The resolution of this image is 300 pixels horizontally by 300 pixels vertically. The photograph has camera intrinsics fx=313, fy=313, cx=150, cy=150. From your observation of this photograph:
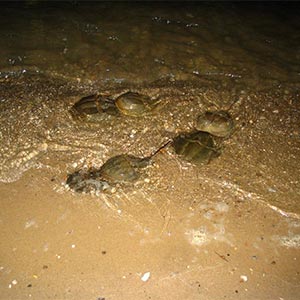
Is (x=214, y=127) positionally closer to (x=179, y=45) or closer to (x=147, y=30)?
(x=179, y=45)

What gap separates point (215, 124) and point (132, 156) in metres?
0.93

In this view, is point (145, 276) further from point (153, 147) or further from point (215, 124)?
point (215, 124)

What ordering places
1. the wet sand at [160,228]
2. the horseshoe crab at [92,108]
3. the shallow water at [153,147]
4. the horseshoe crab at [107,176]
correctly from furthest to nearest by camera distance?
the horseshoe crab at [92,108] → the horseshoe crab at [107,176] → the shallow water at [153,147] → the wet sand at [160,228]

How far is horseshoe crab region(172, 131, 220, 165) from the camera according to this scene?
9.49 feet

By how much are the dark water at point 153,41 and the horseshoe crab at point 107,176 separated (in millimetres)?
1535

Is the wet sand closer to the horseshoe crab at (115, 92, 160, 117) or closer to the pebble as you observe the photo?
the pebble

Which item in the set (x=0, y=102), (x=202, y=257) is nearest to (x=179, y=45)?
(x=0, y=102)

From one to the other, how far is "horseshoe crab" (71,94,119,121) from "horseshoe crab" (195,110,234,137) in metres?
0.92

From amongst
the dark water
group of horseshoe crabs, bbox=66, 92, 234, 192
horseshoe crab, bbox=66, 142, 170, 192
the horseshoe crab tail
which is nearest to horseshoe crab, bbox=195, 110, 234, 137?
group of horseshoe crabs, bbox=66, 92, 234, 192

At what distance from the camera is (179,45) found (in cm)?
461

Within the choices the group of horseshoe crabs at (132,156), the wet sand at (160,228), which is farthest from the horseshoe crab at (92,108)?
the wet sand at (160,228)

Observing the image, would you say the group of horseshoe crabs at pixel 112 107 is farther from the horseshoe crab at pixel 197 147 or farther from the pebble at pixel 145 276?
the pebble at pixel 145 276

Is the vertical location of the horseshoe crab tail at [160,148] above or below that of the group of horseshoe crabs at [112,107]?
below

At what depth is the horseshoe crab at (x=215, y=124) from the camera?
10.4 feet
